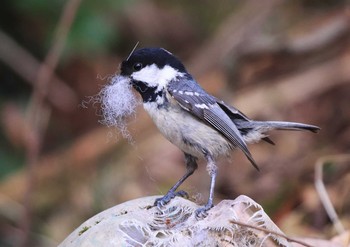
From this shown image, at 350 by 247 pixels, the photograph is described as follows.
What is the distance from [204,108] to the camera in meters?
2.68

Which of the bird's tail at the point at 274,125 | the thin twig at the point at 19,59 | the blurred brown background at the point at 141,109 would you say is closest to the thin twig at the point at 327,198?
the bird's tail at the point at 274,125

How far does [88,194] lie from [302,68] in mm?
1533

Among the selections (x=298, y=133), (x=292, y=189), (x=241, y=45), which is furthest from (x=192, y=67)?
(x=292, y=189)

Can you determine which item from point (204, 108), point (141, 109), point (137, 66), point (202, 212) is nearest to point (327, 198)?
point (204, 108)

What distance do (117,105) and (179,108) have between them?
0.23 metres

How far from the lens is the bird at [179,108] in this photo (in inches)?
104

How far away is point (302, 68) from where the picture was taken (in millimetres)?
4754

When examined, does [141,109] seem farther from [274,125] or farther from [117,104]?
[117,104]

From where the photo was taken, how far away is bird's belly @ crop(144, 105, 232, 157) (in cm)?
263

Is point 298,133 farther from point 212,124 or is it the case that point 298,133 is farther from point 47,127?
point 212,124

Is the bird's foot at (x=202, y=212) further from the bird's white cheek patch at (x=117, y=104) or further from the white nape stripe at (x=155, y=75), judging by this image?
the white nape stripe at (x=155, y=75)

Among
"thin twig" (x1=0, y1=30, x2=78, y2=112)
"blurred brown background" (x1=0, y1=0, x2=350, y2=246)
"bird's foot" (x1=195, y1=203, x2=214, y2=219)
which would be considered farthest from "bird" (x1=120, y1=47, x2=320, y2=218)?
"thin twig" (x1=0, y1=30, x2=78, y2=112)

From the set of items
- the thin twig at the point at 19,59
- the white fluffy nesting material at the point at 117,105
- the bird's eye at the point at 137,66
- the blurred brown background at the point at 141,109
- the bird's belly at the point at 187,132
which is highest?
the thin twig at the point at 19,59

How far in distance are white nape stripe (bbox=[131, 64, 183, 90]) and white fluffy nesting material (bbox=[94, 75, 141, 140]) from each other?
2.6 inches
